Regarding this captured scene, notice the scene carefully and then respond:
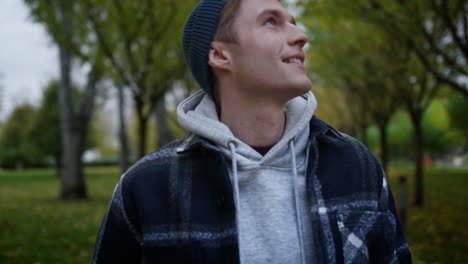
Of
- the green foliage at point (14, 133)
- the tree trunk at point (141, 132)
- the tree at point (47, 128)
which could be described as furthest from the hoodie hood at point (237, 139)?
the green foliage at point (14, 133)

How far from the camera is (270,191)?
170 centimetres

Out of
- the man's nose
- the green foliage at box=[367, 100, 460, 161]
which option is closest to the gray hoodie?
the man's nose

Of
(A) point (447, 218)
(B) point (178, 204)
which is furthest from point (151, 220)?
(A) point (447, 218)

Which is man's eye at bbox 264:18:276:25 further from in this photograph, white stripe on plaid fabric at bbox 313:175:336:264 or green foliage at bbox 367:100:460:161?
green foliage at bbox 367:100:460:161

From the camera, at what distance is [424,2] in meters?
6.71

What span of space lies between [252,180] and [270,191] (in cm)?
8

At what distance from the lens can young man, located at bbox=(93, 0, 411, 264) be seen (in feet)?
5.29

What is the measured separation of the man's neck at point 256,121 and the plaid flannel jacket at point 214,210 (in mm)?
173

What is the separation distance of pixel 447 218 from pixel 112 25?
7614mm

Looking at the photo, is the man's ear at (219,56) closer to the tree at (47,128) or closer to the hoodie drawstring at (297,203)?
the hoodie drawstring at (297,203)

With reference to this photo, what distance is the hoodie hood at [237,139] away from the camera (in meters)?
1.74

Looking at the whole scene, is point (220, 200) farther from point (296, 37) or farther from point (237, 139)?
point (296, 37)

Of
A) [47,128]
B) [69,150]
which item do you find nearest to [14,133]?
[47,128]

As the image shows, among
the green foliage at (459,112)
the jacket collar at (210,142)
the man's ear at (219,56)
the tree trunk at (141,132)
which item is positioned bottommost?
the green foliage at (459,112)
